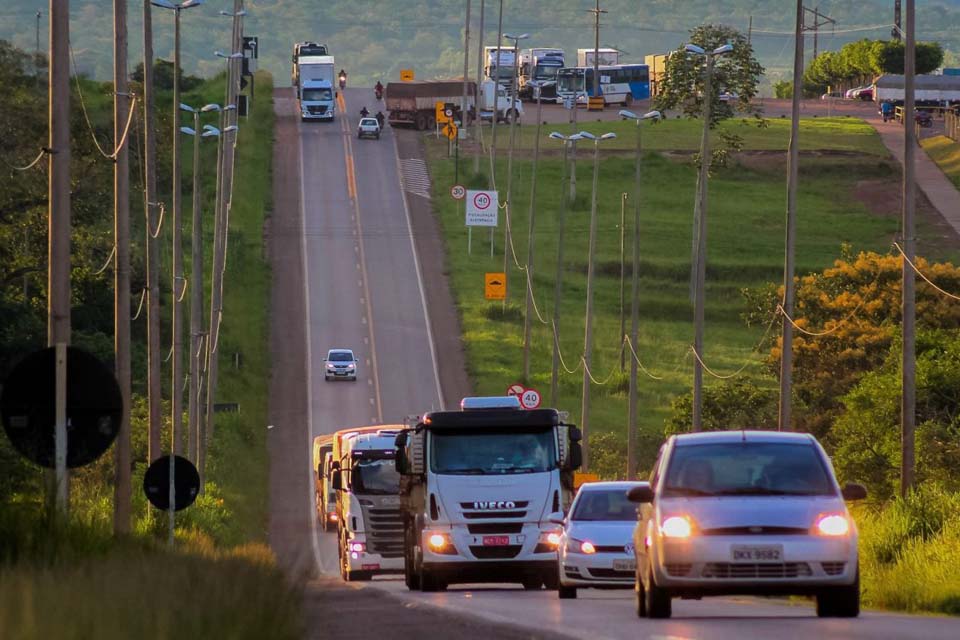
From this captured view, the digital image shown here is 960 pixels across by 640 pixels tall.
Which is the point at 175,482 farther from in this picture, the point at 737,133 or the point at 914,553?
the point at 737,133

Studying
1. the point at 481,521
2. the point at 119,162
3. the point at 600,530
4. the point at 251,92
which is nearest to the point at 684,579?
the point at 600,530

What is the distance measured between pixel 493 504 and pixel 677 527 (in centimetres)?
1078

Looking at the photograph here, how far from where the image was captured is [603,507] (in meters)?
26.7

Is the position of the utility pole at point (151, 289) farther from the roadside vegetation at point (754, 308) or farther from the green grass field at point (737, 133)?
the green grass field at point (737, 133)

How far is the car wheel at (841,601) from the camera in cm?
1686

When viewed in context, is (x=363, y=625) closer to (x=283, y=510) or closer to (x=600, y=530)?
(x=600, y=530)

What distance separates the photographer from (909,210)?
34.2 metres

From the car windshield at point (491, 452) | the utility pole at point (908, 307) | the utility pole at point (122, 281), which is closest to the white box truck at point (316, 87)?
the utility pole at point (122, 281)

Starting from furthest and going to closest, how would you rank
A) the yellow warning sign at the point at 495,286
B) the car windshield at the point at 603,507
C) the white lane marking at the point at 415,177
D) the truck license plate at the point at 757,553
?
the white lane marking at the point at 415,177 → the yellow warning sign at the point at 495,286 → the car windshield at the point at 603,507 → the truck license plate at the point at 757,553

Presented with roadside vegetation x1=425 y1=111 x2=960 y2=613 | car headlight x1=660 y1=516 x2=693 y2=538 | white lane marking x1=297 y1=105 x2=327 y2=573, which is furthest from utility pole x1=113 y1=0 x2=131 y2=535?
car headlight x1=660 y1=516 x2=693 y2=538

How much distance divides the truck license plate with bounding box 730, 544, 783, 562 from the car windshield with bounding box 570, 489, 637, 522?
9.59 meters

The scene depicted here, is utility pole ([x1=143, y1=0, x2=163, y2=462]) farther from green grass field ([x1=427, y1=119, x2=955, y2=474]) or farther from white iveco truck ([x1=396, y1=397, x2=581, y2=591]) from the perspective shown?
green grass field ([x1=427, y1=119, x2=955, y2=474])

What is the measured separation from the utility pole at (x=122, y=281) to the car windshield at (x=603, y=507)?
7.02 m

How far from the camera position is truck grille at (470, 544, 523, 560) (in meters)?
27.2
